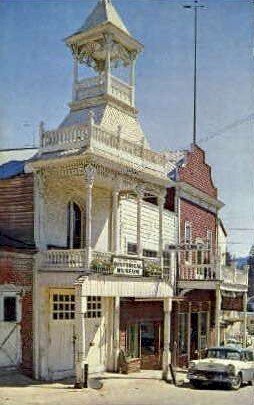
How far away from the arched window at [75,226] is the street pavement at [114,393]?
15.1 ft

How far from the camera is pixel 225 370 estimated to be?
16.6 metres

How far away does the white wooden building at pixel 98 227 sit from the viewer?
16.1m

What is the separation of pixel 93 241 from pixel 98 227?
60cm

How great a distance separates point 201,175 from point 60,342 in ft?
45.7

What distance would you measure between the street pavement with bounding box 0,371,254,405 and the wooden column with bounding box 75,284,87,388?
423 millimetres

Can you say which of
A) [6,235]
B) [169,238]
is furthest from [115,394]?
[169,238]

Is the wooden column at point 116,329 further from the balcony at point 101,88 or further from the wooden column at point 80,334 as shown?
the balcony at point 101,88

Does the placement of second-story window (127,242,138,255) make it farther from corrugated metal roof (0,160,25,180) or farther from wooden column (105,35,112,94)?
wooden column (105,35,112,94)

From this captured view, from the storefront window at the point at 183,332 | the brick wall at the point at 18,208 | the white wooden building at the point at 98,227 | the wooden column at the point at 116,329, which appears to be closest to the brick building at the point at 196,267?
the storefront window at the point at 183,332

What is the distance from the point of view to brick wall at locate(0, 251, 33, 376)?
1575 centimetres

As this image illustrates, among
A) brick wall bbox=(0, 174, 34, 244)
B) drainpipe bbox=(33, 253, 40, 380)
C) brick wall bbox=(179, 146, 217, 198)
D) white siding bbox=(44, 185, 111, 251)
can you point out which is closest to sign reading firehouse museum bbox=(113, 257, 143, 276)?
white siding bbox=(44, 185, 111, 251)

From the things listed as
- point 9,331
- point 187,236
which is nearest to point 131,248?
point 187,236

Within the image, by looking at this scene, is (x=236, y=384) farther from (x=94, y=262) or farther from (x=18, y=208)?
(x=18, y=208)

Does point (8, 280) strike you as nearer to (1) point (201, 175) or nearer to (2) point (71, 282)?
(2) point (71, 282)
